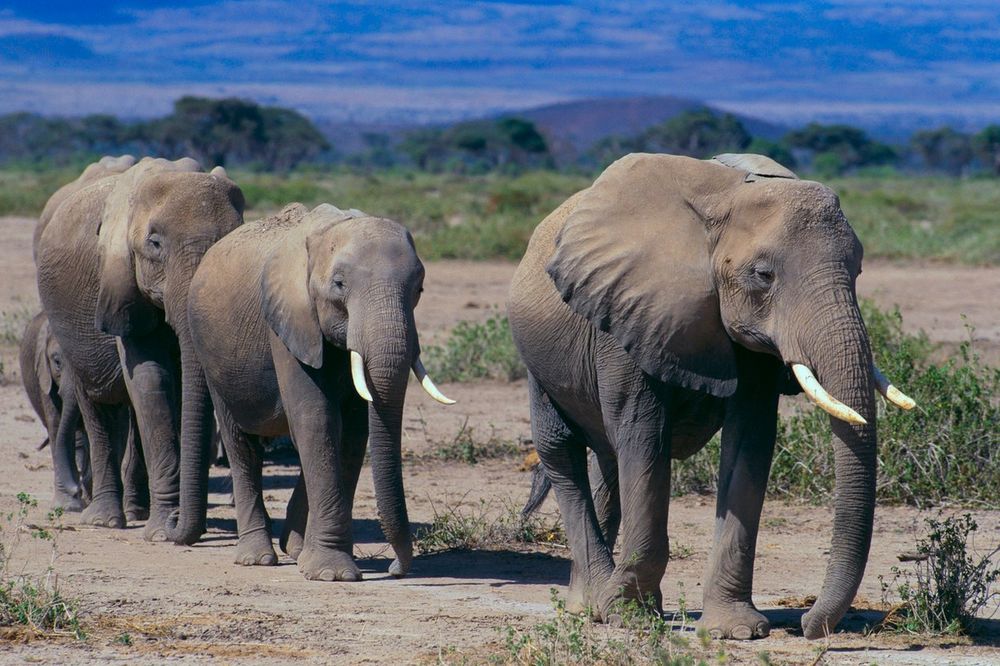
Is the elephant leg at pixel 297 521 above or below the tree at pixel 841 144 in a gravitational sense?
above

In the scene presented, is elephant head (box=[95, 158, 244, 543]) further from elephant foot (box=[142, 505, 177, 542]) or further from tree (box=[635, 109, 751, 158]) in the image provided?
tree (box=[635, 109, 751, 158])

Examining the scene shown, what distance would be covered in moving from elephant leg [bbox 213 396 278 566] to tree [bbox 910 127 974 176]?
75.8 m

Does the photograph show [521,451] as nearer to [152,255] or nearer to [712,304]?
[152,255]

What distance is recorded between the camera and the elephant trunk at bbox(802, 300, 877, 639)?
5160 mm

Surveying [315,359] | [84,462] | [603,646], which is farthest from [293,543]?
[603,646]

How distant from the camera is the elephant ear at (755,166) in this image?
5.65 metres

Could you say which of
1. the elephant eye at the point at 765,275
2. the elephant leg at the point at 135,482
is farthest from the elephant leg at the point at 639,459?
the elephant leg at the point at 135,482

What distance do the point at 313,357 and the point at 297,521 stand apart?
3.47ft

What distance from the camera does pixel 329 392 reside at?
23.1ft

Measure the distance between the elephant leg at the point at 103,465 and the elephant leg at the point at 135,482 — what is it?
0.11 metres

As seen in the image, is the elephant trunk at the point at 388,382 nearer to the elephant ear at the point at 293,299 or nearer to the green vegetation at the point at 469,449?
the elephant ear at the point at 293,299

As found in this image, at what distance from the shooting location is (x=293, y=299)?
7008 mm

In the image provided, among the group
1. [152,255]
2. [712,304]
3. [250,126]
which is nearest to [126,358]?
[152,255]

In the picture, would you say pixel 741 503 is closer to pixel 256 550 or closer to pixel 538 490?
pixel 538 490
